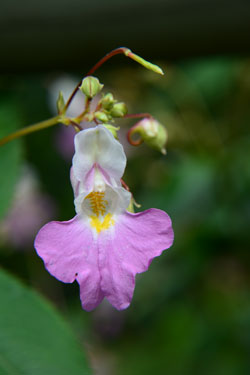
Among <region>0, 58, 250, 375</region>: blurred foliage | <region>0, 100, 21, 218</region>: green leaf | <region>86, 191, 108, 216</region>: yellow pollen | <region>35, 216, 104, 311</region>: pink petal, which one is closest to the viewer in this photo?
<region>35, 216, 104, 311</region>: pink petal

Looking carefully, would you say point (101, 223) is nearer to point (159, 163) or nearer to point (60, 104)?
point (60, 104)

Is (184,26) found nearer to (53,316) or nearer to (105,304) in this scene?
(53,316)

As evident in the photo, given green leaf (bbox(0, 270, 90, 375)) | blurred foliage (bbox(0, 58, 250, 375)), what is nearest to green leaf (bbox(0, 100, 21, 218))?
green leaf (bbox(0, 270, 90, 375))

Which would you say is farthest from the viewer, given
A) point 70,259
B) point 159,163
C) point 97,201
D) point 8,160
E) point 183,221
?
point 159,163

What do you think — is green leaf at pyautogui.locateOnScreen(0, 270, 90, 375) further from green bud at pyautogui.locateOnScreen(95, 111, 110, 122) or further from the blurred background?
green bud at pyautogui.locateOnScreen(95, 111, 110, 122)

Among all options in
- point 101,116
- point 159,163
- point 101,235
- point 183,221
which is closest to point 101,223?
point 101,235

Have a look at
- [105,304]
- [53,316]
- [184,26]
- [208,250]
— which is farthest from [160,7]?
[105,304]

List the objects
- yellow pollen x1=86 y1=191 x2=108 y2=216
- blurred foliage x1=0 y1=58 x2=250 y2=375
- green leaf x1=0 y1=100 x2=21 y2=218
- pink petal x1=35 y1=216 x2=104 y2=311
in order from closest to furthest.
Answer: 1. pink petal x1=35 y1=216 x2=104 y2=311
2. yellow pollen x1=86 y1=191 x2=108 y2=216
3. green leaf x1=0 y1=100 x2=21 y2=218
4. blurred foliage x1=0 y1=58 x2=250 y2=375
